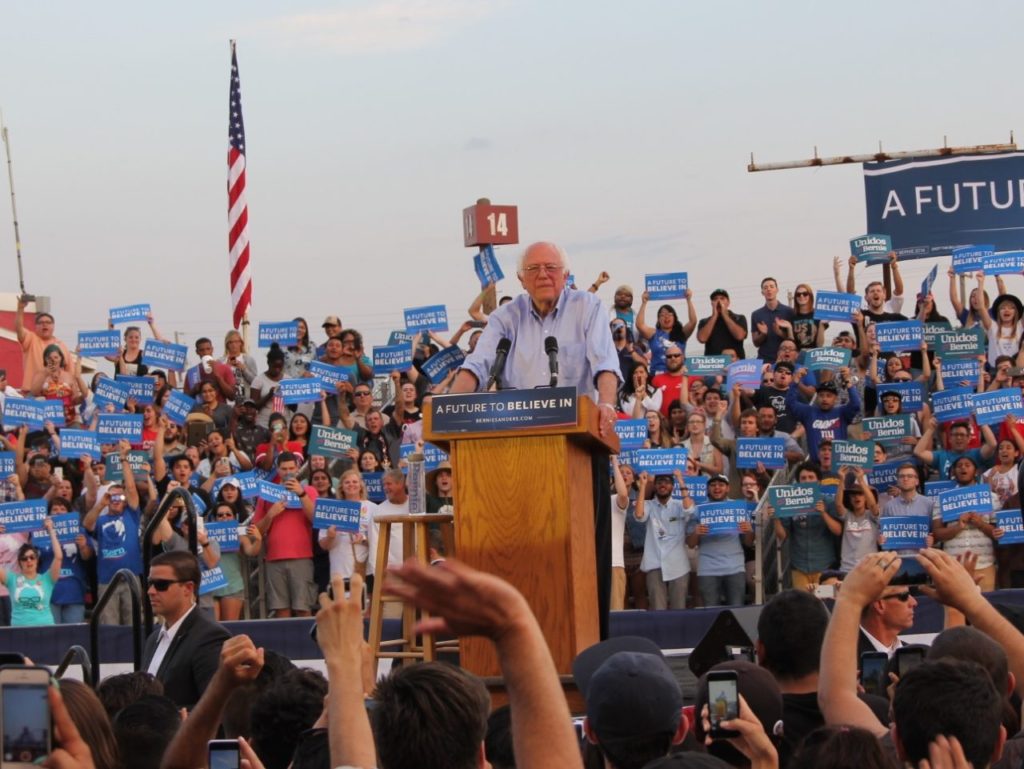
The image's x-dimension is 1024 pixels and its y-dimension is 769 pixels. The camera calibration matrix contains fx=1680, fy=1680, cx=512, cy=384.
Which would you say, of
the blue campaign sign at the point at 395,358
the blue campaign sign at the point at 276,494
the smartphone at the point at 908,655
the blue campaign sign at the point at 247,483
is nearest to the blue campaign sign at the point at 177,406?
the blue campaign sign at the point at 247,483

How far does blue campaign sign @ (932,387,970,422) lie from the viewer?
45.1ft

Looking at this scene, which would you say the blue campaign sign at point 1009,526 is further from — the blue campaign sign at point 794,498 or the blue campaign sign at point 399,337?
the blue campaign sign at point 399,337

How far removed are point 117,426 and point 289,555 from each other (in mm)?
2531

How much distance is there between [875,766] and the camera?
3.29m

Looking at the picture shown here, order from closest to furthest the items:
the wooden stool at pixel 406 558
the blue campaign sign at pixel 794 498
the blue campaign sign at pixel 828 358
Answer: the wooden stool at pixel 406 558 < the blue campaign sign at pixel 794 498 < the blue campaign sign at pixel 828 358

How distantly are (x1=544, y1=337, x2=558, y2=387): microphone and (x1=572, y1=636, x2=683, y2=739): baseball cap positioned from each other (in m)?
3.11

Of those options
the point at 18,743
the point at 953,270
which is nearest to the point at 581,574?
the point at 18,743

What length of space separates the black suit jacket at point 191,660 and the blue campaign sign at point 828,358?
29.8 feet

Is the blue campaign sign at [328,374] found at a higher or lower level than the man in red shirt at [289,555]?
higher

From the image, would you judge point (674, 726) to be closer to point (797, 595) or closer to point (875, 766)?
point (875, 766)

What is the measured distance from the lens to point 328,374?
1596cm

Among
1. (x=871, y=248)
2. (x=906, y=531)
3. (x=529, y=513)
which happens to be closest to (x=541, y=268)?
(x=529, y=513)

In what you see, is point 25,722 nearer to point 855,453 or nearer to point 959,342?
point 855,453

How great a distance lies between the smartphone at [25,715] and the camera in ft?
9.21
